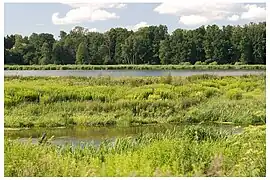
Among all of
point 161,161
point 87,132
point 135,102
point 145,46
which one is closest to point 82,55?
point 145,46

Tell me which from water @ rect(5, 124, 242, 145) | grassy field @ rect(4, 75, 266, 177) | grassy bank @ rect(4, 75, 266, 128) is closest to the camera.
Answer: grassy field @ rect(4, 75, 266, 177)

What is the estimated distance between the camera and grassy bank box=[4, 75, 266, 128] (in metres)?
10.3

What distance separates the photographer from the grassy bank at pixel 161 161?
495 centimetres

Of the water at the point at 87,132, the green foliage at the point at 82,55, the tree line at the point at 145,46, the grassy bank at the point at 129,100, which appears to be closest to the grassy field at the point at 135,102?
the grassy bank at the point at 129,100

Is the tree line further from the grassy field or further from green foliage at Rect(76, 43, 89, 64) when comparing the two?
the grassy field

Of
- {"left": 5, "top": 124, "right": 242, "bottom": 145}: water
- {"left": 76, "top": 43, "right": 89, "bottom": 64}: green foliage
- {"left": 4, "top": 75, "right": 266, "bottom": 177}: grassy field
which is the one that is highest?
{"left": 76, "top": 43, "right": 89, "bottom": 64}: green foliage

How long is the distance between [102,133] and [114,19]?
13.5ft

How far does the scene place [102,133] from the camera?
10586 millimetres

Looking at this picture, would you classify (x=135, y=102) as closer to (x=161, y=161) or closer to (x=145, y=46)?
(x=145, y=46)

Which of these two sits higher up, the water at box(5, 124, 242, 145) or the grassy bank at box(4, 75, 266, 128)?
the grassy bank at box(4, 75, 266, 128)

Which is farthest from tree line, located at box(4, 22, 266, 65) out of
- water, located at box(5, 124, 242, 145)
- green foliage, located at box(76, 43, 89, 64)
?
water, located at box(5, 124, 242, 145)

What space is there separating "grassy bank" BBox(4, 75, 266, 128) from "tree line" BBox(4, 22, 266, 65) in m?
2.15

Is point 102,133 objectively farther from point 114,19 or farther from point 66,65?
point 114,19
